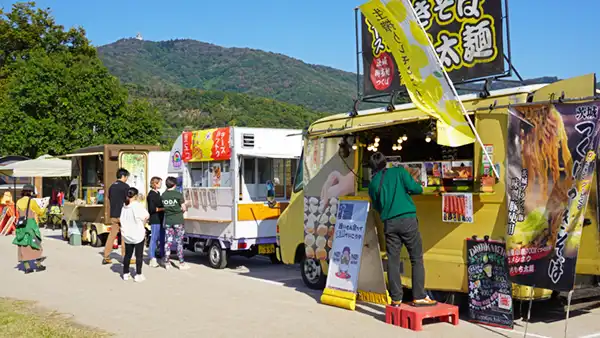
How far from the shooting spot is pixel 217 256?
12.7m

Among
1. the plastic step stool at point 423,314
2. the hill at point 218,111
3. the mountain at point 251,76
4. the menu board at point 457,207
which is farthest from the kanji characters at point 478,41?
the mountain at point 251,76

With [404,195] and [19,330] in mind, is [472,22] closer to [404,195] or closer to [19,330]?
[404,195]

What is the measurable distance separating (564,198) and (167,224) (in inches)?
308

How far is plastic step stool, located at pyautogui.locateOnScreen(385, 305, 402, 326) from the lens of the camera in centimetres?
732

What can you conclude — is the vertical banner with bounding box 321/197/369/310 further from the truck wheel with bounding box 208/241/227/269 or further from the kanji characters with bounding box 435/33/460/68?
the truck wheel with bounding box 208/241/227/269

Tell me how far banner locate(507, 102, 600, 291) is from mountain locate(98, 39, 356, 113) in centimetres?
11459

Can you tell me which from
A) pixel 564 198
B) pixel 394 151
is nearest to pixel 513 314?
pixel 564 198

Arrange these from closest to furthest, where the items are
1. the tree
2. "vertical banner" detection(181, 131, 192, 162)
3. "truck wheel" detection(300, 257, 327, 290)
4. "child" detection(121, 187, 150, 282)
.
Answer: "truck wheel" detection(300, 257, 327, 290) < "child" detection(121, 187, 150, 282) < "vertical banner" detection(181, 131, 192, 162) < the tree

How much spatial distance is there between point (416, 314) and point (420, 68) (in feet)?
9.53

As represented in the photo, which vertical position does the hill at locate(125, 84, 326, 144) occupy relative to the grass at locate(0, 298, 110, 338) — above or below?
above

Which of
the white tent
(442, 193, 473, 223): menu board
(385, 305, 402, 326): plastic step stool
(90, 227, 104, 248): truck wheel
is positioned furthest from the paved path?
the white tent

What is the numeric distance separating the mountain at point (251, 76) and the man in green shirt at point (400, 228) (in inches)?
4482

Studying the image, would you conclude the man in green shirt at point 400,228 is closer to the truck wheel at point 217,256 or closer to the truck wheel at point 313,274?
the truck wheel at point 313,274

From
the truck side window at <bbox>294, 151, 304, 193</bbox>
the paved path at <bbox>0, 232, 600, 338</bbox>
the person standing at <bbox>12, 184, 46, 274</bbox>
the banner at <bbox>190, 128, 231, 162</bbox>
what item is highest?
the banner at <bbox>190, 128, 231, 162</bbox>
